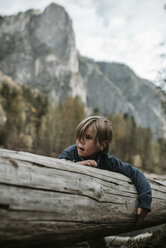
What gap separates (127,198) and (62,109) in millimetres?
Result: 39254

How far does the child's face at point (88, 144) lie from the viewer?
1.97 metres

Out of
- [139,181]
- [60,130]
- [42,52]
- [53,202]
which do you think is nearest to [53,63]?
[42,52]

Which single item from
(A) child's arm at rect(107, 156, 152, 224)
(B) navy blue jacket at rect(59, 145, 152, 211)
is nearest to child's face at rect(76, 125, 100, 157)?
(B) navy blue jacket at rect(59, 145, 152, 211)

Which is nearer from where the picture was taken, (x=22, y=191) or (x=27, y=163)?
→ (x=22, y=191)

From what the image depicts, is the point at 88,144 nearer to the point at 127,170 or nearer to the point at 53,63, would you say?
the point at 127,170

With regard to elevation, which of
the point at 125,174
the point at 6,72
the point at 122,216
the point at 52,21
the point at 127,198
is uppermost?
the point at 52,21

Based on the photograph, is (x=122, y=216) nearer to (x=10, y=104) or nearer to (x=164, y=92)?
(x=164, y=92)

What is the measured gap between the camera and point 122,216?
182 cm

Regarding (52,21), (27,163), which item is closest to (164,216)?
(27,163)

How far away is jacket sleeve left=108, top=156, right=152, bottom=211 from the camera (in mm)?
1941

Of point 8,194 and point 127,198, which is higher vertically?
point 8,194

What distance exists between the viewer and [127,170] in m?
2.07

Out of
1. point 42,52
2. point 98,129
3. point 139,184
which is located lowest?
point 139,184

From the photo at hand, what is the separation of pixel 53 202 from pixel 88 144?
0.78 metres
